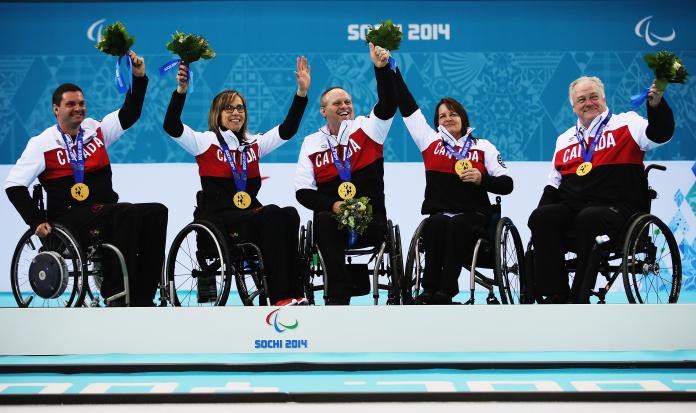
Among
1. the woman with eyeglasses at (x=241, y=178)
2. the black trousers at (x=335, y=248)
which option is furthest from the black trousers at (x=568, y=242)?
the woman with eyeglasses at (x=241, y=178)

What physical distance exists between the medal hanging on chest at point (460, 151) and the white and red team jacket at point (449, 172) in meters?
0.01

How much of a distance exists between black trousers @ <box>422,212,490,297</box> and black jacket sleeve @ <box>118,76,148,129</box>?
158 centimetres

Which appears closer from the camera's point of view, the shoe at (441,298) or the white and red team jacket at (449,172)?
the shoe at (441,298)

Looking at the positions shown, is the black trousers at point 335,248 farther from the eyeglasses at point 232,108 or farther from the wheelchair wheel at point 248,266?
the eyeglasses at point 232,108

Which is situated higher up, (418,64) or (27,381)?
(418,64)

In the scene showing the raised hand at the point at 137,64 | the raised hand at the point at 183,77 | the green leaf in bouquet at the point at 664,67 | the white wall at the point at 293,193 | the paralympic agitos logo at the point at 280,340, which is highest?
the raised hand at the point at 137,64

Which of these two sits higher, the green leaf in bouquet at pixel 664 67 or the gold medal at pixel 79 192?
the green leaf in bouquet at pixel 664 67

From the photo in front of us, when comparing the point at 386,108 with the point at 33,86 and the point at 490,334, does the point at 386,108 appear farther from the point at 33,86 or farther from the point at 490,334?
the point at 33,86

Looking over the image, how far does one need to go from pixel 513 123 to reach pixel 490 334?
11.1ft

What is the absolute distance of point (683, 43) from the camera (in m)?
6.28

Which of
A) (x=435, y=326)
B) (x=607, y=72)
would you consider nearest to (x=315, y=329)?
(x=435, y=326)

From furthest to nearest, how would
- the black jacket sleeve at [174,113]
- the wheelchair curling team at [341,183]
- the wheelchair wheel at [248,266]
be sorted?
the black jacket sleeve at [174,113] < the wheelchair wheel at [248,266] < the wheelchair curling team at [341,183]

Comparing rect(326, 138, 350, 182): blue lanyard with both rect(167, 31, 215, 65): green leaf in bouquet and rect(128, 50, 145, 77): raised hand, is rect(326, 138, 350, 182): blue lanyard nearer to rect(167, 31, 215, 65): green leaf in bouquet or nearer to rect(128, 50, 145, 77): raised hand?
rect(167, 31, 215, 65): green leaf in bouquet

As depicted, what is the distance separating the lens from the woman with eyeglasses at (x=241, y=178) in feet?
13.3
